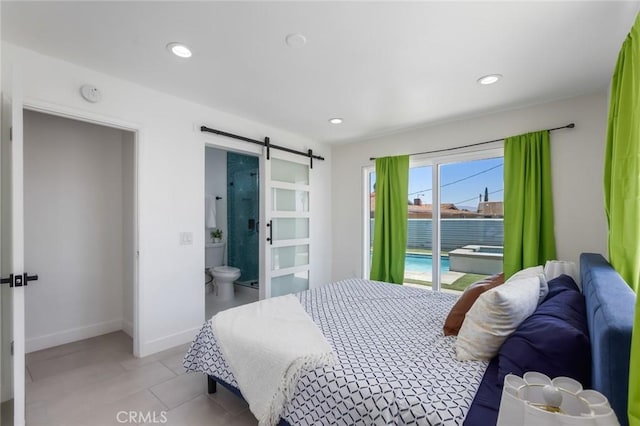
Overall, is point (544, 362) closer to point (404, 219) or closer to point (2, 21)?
point (404, 219)

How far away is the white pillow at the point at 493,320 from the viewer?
145cm

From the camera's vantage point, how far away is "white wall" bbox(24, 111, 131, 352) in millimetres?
2951

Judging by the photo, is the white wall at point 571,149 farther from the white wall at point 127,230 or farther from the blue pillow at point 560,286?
the white wall at point 127,230

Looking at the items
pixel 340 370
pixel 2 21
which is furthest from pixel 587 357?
pixel 2 21

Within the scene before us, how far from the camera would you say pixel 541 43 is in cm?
206

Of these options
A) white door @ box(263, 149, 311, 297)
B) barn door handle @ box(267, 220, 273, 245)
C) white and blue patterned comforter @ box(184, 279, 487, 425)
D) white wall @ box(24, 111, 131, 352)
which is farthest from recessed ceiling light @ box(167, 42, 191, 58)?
barn door handle @ box(267, 220, 273, 245)

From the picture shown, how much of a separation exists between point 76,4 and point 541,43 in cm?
296

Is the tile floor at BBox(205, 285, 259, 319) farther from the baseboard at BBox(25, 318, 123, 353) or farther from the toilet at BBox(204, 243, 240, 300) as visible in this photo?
the baseboard at BBox(25, 318, 123, 353)

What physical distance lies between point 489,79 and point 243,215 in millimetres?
4046

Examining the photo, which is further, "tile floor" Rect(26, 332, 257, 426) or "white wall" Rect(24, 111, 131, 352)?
"white wall" Rect(24, 111, 131, 352)

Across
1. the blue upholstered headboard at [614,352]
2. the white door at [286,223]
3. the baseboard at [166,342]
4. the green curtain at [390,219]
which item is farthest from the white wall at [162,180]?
the blue upholstered headboard at [614,352]

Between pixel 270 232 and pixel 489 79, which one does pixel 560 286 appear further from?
pixel 270 232

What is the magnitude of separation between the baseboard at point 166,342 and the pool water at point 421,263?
280cm

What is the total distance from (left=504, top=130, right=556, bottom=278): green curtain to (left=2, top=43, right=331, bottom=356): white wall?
3199 millimetres
